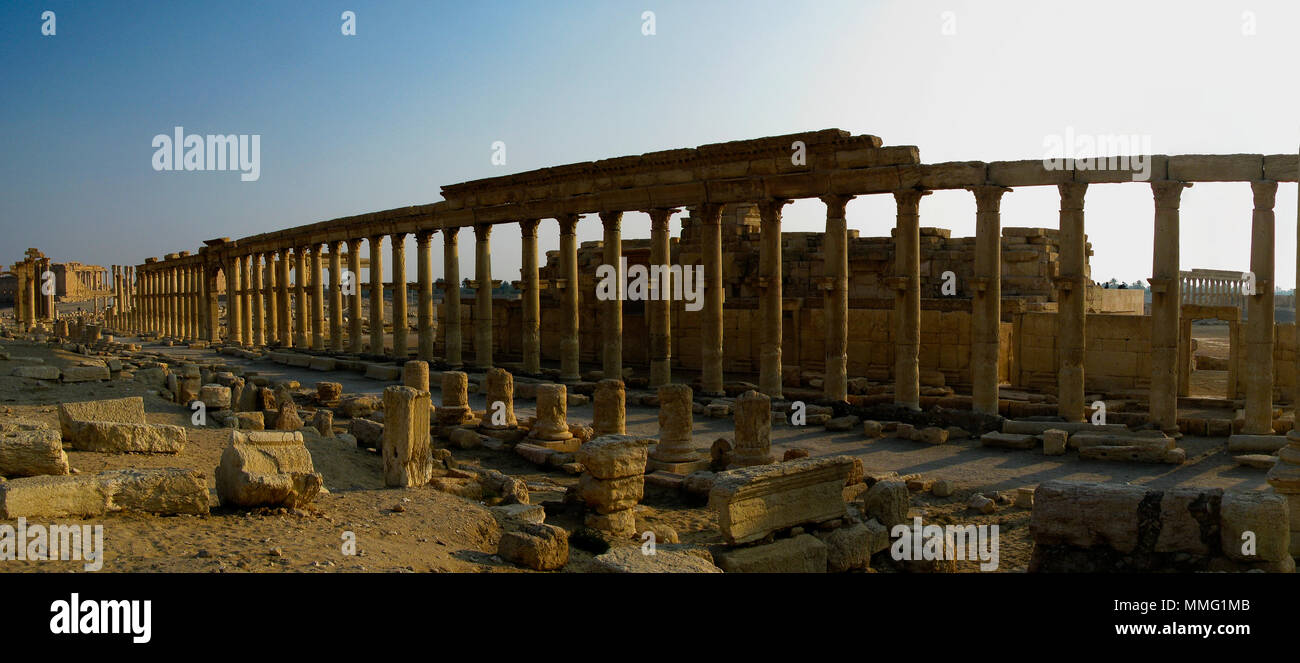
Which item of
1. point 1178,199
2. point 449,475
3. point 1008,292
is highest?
point 1178,199

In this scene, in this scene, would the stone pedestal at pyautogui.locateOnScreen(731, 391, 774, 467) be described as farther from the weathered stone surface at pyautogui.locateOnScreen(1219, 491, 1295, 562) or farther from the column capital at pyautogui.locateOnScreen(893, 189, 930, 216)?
the weathered stone surface at pyautogui.locateOnScreen(1219, 491, 1295, 562)

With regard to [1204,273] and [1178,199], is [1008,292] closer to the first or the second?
[1204,273]

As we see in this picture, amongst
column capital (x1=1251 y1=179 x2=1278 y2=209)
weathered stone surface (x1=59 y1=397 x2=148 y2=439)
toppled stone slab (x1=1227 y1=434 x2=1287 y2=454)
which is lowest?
toppled stone slab (x1=1227 y1=434 x2=1287 y2=454)

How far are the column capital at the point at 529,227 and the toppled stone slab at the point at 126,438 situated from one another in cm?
1695

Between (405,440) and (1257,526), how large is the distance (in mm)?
10045

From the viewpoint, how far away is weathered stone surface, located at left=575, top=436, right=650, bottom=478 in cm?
1204

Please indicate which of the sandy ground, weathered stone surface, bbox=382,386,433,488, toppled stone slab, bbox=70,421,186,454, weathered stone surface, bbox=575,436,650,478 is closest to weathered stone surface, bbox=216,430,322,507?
the sandy ground

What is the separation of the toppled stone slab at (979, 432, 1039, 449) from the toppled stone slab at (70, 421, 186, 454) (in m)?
13.9

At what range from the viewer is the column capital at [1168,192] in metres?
17.4

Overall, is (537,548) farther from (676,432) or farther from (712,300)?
(712,300)

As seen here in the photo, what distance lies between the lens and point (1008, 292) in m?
28.1
